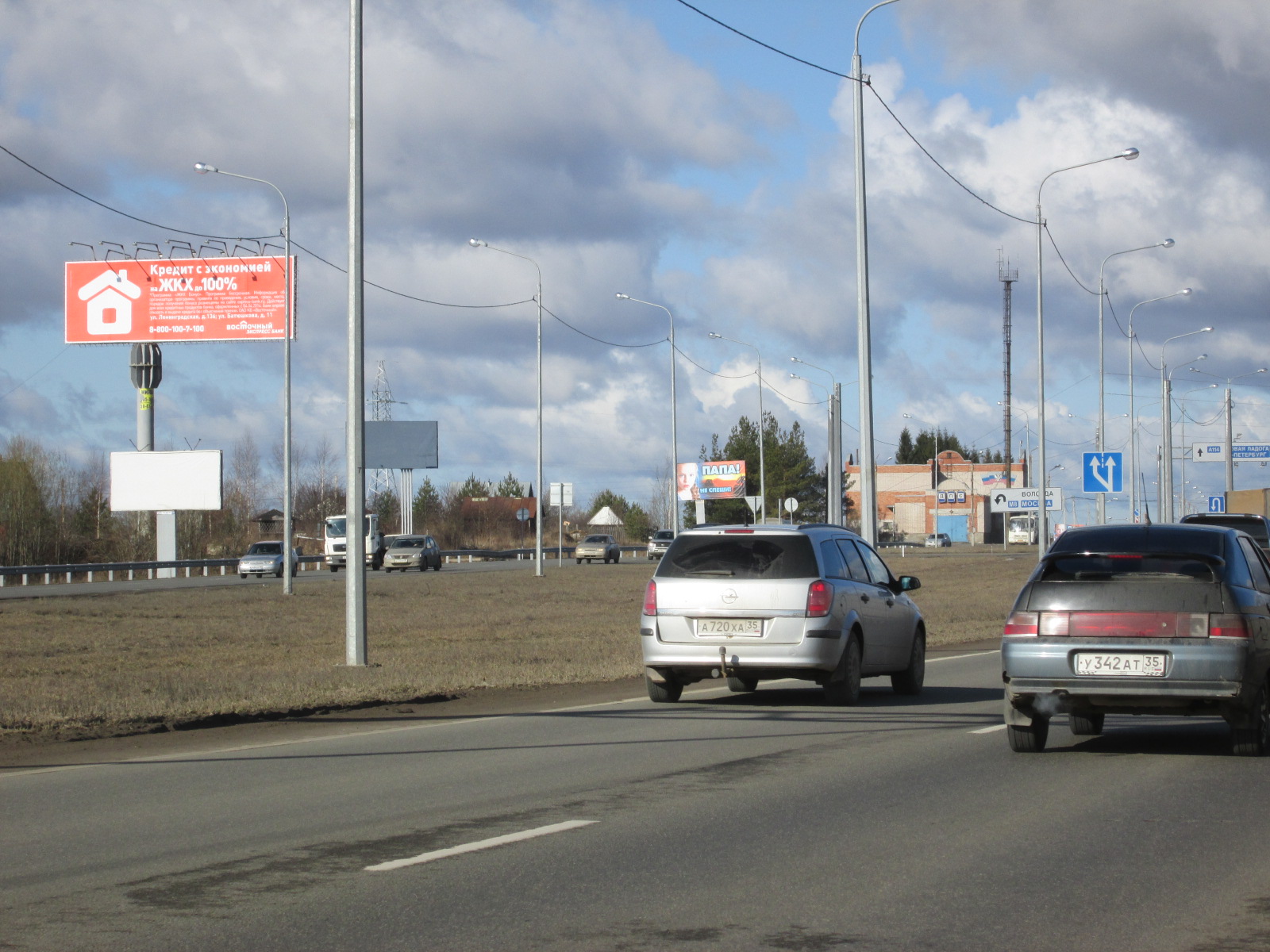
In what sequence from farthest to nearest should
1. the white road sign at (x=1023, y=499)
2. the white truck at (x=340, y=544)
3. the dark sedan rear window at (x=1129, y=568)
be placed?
1. the white truck at (x=340, y=544)
2. the white road sign at (x=1023, y=499)
3. the dark sedan rear window at (x=1129, y=568)

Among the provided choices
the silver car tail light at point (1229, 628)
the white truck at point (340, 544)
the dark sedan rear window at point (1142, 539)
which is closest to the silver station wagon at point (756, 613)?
the dark sedan rear window at point (1142, 539)

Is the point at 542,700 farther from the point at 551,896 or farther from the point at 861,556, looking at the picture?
Answer: the point at 551,896

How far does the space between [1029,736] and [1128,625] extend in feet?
3.83

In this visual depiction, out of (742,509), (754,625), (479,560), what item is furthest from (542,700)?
(742,509)

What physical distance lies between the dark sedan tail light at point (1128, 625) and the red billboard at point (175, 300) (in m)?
52.0

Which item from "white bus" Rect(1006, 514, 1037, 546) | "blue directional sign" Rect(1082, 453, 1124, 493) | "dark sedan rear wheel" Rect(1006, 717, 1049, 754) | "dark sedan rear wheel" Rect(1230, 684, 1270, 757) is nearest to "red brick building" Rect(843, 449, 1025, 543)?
"white bus" Rect(1006, 514, 1037, 546)

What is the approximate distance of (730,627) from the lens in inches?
537

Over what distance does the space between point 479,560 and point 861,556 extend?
242 ft

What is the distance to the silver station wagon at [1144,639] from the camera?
984cm

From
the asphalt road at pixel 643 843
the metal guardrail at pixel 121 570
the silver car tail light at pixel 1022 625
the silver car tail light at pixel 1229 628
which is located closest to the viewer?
the asphalt road at pixel 643 843

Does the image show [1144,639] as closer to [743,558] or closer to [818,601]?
[818,601]

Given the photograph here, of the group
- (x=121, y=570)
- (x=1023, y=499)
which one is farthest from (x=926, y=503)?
(x=1023, y=499)

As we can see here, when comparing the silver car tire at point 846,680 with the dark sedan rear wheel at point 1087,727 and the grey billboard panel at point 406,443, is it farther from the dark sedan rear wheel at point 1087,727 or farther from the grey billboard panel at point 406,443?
the grey billboard panel at point 406,443

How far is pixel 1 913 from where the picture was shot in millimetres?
5910
